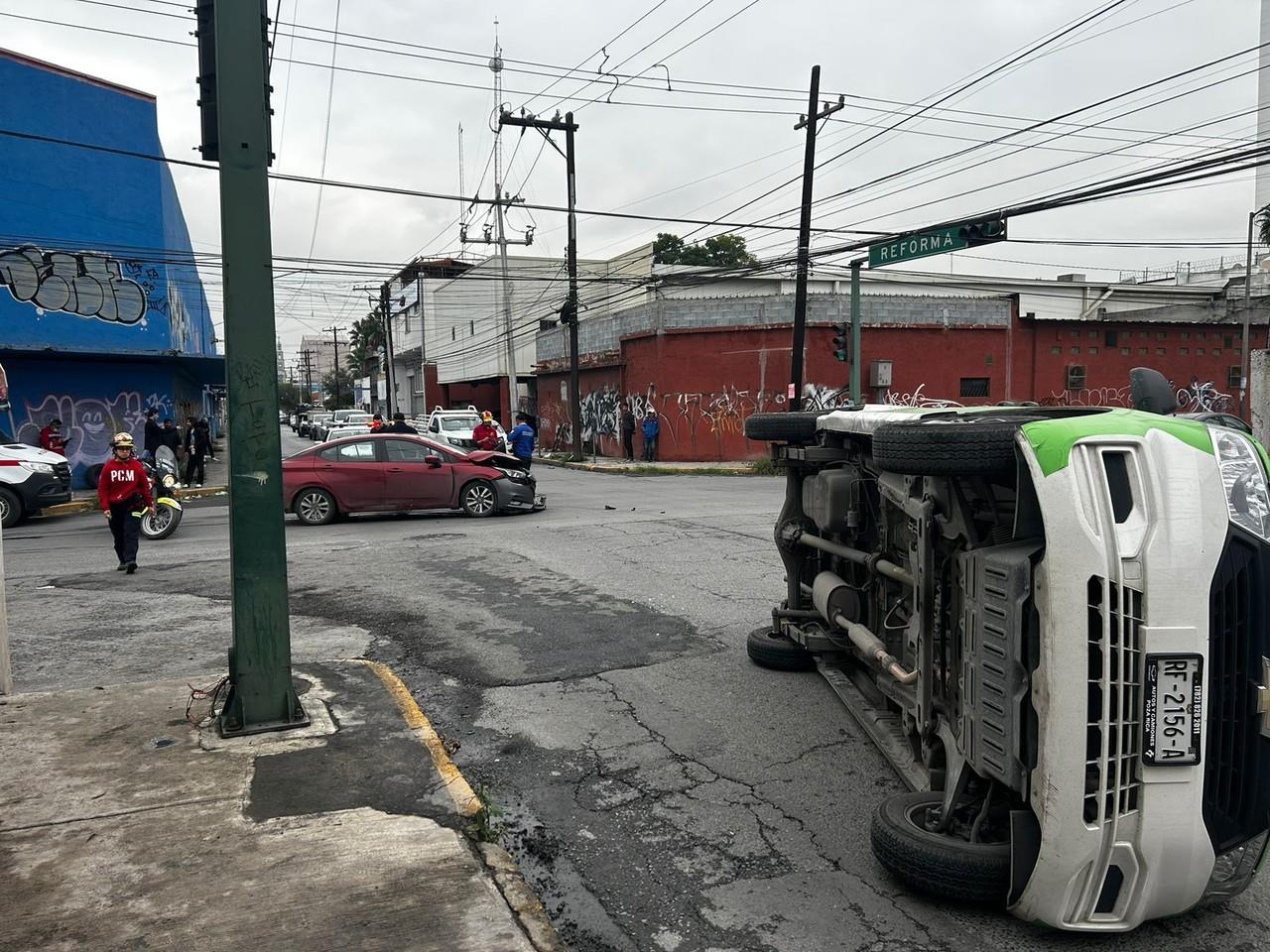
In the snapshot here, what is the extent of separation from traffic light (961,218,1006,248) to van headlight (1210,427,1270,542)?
1375 centimetres

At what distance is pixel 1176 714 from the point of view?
9.63 ft

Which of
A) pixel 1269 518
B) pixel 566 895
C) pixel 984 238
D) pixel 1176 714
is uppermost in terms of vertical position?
pixel 984 238

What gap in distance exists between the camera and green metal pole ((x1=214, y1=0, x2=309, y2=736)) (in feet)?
16.2

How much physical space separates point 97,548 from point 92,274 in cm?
1295

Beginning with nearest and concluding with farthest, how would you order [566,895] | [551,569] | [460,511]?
[566,895]
[551,569]
[460,511]

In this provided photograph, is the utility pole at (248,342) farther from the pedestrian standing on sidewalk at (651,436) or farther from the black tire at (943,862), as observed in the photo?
the pedestrian standing on sidewalk at (651,436)

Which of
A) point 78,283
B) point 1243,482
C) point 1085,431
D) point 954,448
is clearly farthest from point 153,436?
point 1243,482

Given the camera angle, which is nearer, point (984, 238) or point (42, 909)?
point (42, 909)

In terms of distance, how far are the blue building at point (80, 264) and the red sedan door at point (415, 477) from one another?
36.7 feet

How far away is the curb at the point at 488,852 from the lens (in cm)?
331

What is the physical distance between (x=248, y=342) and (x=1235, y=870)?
4.82m

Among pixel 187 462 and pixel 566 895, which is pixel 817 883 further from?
pixel 187 462

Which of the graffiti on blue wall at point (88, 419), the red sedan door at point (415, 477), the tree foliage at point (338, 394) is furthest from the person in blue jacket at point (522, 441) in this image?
the tree foliage at point (338, 394)

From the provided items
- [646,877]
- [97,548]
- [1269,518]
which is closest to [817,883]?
[646,877]
